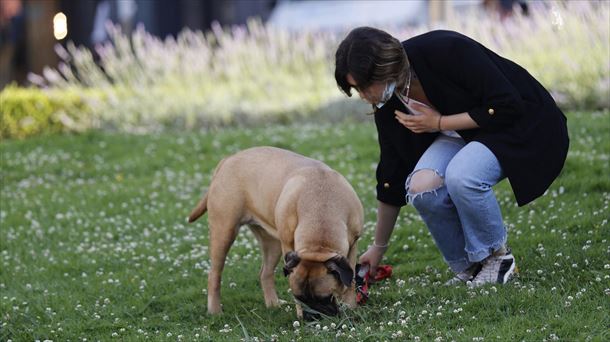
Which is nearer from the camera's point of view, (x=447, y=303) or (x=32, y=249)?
(x=447, y=303)

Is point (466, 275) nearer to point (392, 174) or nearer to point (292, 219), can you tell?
point (392, 174)

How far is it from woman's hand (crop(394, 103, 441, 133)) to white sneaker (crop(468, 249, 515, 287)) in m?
0.84

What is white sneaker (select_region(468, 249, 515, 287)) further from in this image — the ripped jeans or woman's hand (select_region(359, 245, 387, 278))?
woman's hand (select_region(359, 245, 387, 278))

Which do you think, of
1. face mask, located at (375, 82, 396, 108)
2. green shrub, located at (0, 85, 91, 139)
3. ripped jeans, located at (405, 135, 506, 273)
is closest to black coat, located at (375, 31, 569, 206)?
ripped jeans, located at (405, 135, 506, 273)

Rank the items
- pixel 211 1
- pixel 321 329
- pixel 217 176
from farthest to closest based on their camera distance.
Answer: pixel 211 1 < pixel 217 176 < pixel 321 329

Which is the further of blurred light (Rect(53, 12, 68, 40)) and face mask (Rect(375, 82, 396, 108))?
blurred light (Rect(53, 12, 68, 40))

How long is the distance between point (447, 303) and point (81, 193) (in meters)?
5.56

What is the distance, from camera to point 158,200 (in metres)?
9.02

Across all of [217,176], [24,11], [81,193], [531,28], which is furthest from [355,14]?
[217,176]

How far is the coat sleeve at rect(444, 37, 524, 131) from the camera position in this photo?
16.4 feet

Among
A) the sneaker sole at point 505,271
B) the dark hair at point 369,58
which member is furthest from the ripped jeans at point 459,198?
the dark hair at point 369,58

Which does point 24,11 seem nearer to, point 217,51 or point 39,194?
point 217,51

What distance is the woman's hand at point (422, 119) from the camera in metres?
5.18

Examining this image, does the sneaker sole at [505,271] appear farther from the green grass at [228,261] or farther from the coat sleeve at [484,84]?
the coat sleeve at [484,84]
